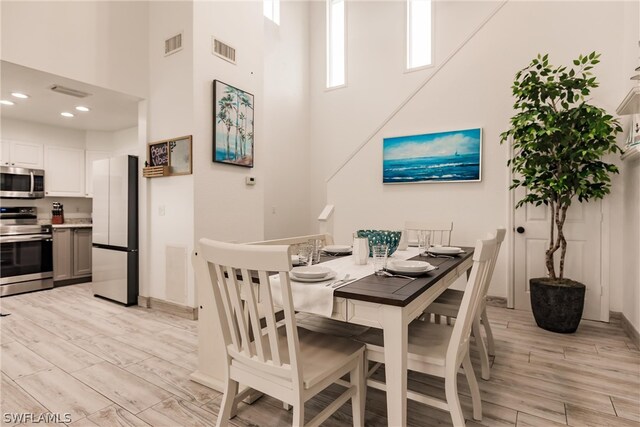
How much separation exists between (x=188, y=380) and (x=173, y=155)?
2300 mm

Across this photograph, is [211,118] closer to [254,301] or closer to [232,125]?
[232,125]

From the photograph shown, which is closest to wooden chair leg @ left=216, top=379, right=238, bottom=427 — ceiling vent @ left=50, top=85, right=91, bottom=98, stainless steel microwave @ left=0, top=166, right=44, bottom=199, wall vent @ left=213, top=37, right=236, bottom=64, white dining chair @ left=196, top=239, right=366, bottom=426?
white dining chair @ left=196, top=239, right=366, bottom=426

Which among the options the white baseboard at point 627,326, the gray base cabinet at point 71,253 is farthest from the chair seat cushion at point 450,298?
the gray base cabinet at point 71,253

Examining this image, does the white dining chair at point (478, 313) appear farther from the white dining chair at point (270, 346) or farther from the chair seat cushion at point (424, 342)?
the white dining chair at point (270, 346)

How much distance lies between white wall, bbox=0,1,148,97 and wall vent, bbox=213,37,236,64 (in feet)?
3.12

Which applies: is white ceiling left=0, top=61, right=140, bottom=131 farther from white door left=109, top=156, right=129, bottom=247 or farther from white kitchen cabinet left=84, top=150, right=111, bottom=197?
white door left=109, top=156, right=129, bottom=247

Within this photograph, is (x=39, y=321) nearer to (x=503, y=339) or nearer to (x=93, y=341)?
(x=93, y=341)

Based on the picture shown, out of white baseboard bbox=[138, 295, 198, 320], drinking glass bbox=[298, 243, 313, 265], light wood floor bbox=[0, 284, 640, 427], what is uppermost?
drinking glass bbox=[298, 243, 313, 265]

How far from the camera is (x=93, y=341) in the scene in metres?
2.79

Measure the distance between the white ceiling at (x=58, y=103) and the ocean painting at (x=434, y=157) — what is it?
3225mm

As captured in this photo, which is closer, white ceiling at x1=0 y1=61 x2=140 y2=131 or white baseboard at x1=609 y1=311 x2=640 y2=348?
white baseboard at x1=609 y1=311 x2=640 y2=348

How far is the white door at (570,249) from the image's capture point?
3311 millimetres

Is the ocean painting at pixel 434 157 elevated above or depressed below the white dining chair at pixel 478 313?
above

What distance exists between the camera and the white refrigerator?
12.5 feet
